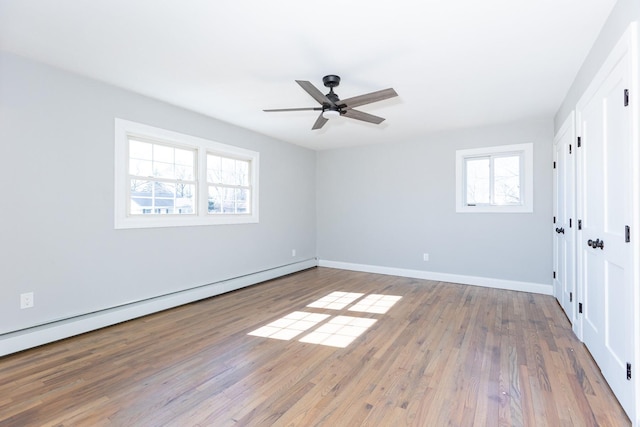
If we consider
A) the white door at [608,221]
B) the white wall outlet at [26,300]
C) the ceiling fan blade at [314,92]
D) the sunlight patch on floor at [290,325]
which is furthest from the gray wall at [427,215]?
the white wall outlet at [26,300]

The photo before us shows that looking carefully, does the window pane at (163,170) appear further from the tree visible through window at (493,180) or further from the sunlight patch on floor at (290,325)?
the tree visible through window at (493,180)

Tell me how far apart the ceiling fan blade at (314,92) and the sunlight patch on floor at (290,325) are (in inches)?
87.5

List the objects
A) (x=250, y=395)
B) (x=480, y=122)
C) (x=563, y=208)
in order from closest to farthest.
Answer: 1. (x=250, y=395)
2. (x=563, y=208)
3. (x=480, y=122)

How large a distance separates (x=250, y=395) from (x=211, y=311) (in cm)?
189

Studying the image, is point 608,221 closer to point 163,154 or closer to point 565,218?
point 565,218

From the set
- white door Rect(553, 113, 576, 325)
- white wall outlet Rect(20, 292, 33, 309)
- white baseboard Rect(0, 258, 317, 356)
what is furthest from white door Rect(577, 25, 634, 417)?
white wall outlet Rect(20, 292, 33, 309)

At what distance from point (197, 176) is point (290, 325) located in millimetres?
2390

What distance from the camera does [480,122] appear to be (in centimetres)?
458

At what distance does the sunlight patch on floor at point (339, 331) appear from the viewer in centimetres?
282

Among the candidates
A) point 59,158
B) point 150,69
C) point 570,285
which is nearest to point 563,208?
point 570,285

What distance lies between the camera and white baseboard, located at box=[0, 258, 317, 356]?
2.60 metres

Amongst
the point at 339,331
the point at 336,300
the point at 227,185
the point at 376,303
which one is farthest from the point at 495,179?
the point at 227,185

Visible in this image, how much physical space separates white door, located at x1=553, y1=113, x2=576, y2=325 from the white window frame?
414 cm

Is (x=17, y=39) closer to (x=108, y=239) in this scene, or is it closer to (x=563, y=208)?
(x=108, y=239)
